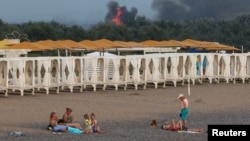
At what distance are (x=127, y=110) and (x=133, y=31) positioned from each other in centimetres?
5546

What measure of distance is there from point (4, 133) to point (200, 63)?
2268 centimetres

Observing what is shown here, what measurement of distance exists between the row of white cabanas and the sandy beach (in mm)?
474

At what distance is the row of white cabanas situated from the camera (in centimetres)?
3528

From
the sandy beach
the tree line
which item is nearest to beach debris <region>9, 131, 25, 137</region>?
the sandy beach

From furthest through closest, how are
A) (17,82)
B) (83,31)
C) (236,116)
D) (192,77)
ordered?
(83,31) → (192,77) → (17,82) → (236,116)

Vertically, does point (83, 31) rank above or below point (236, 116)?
above

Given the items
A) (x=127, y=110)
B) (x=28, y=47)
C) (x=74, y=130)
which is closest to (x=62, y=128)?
(x=74, y=130)

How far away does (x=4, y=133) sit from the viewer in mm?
22016

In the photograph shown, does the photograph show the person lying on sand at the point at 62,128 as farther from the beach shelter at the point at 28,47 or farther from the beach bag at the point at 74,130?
the beach shelter at the point at 28,47

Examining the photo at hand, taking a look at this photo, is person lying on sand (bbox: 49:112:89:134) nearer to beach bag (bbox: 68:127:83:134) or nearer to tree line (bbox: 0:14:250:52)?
beach bag (bbox: 68:127:83:134)

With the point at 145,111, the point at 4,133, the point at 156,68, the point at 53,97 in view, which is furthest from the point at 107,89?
the point at 4,133

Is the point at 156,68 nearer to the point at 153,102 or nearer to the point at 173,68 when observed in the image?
the point at 173,68

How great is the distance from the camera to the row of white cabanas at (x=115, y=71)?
116 feet

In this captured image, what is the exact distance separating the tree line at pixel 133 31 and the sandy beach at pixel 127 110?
2097 centimetres
